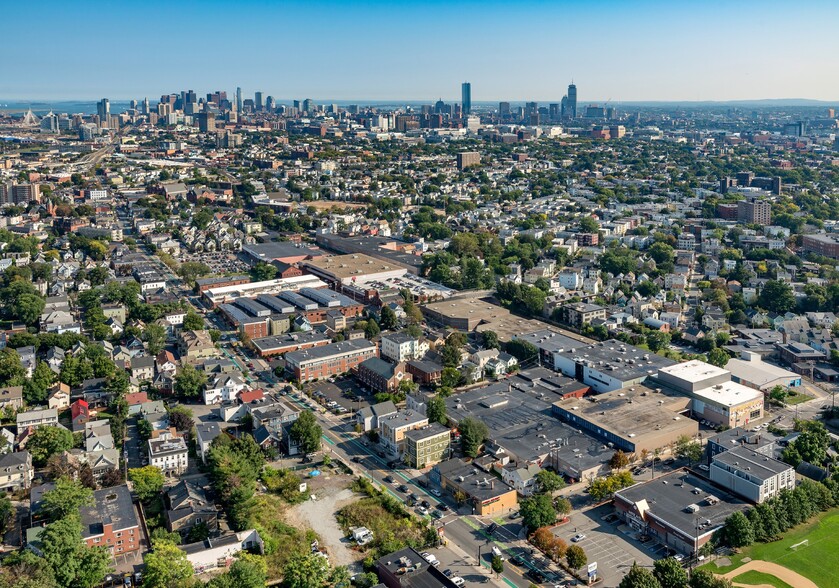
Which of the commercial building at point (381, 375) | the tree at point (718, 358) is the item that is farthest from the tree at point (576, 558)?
the tree at point (718, 358)

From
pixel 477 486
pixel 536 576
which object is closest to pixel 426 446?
pixel 477 486

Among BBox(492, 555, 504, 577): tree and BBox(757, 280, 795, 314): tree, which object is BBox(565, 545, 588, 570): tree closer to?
BBox(492, 555, 504, 577): tree

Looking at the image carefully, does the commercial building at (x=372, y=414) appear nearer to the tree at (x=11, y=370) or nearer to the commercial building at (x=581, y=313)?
the tree at (x=11, y=370)

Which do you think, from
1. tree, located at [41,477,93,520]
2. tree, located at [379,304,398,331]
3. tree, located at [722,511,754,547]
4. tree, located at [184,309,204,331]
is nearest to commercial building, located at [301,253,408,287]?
tree, located at [379,304,398,331]

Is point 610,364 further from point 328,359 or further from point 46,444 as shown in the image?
point 46,444

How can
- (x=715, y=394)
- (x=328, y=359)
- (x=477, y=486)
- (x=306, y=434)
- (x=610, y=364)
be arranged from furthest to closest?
1. (x=328, y=359)
2. (x=610, y=364)
3. (x=715, y=394)
4. (x=306, y=434)
5. (x=477, y=486)

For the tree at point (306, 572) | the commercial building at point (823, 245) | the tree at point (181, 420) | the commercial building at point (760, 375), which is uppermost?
the commercial building at point (823, 245)
